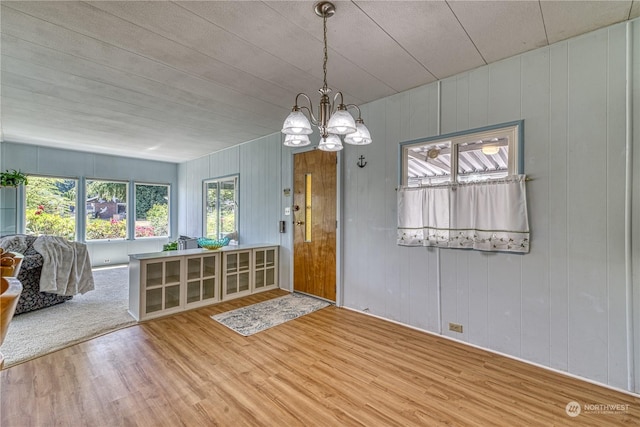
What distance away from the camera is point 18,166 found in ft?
18.2

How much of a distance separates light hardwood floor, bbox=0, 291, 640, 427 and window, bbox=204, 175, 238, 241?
312cm

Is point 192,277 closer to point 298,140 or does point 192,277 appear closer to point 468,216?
point 298,140

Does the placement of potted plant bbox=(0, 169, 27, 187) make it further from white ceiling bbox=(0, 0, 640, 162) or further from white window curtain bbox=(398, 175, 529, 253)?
white window curtain bbox=(398, 175, 529, 253)

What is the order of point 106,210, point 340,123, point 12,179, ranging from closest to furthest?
point 340,123 → point 12,179 → point 106,210

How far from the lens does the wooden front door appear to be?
3.97 meters

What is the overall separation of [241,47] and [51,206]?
610 cm

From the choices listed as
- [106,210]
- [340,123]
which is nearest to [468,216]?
[340,123]

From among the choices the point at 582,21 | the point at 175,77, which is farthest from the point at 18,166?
the point at 582,21

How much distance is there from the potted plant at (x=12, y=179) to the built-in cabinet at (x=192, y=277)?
3.70 meters

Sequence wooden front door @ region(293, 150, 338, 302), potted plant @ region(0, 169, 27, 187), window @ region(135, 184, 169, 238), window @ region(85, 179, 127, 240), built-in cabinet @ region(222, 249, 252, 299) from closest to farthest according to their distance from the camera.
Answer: wooden front door @ region(293, 150, 338, 302) → built-in cabinet @ region(222, 249, 252, 299) → potted plant @ region(0, 169, 27, 187) → window @ region(85, 179, 127, 240) → window @ region(135, 184, 169, 238)

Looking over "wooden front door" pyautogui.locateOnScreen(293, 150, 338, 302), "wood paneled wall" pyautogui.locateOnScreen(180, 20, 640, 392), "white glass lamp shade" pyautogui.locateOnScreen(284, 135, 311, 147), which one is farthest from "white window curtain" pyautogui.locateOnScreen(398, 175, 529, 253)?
"white glass lamp shade" pyautogui.locateOnScreen(284, 135, 311, 147)

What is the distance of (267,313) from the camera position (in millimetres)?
3574

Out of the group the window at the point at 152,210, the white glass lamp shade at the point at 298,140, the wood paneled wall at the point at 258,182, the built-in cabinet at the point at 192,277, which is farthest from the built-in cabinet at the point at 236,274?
the window at the point at 152,210

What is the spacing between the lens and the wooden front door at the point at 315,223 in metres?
3.97
